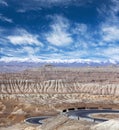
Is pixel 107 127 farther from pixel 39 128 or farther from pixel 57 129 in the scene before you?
pixel 39 128

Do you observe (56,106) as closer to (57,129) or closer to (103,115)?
(103,115)

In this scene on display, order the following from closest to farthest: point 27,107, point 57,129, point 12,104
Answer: point 57,129, point 27,107, point 12,104

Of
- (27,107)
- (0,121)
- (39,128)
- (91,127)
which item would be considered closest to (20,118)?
(0,121)

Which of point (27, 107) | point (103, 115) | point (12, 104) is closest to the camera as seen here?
point (103, 115)

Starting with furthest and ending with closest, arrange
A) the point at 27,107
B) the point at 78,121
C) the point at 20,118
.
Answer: the point at 27,107 < the point at 20,118 < the point at 78,121

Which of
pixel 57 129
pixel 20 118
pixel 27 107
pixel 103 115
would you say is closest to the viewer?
pixel 57 129

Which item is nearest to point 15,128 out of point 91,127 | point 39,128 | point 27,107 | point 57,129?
point 39,128

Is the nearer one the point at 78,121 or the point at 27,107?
the point at 78,121

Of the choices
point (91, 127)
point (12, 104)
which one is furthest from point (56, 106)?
point (91, 127)

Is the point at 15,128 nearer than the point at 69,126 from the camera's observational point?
No
